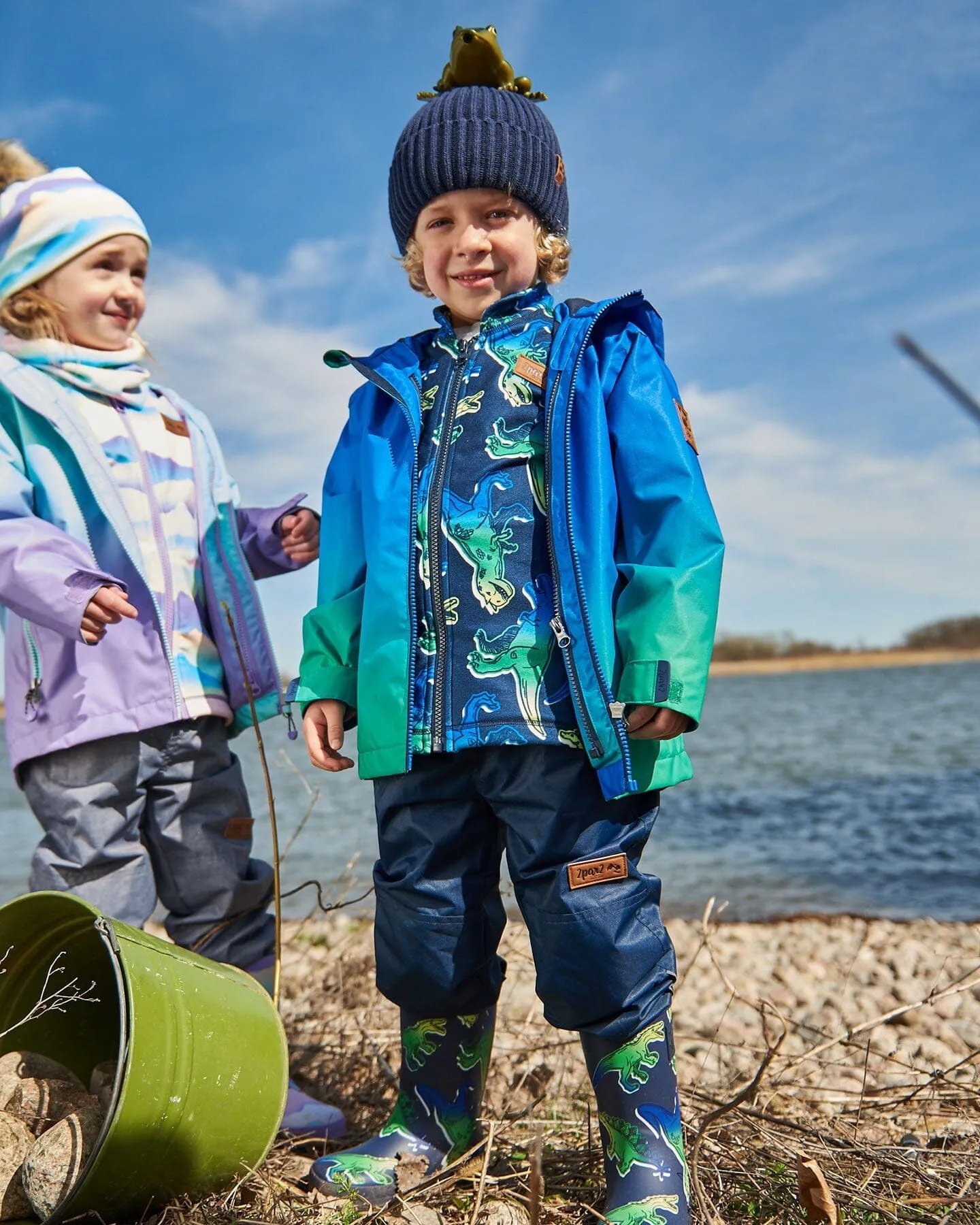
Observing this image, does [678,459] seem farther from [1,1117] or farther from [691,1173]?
[1,1117]

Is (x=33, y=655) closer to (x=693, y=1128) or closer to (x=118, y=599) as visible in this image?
(x=118, y=599)

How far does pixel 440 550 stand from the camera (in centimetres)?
209

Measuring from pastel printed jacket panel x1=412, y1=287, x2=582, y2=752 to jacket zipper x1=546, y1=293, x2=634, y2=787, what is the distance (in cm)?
4

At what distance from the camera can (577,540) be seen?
6.48 feet

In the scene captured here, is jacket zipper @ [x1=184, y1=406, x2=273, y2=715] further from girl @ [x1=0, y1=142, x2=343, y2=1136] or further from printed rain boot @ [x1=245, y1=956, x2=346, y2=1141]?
printed rain boot @ [x1=245, y1=956, x2=346, y2=1141]

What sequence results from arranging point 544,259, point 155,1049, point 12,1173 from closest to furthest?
point 155,1049 < point 12,1173 < point 544,259

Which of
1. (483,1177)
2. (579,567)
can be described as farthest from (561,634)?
(483,1177)

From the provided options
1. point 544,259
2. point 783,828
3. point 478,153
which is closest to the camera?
point 478,153

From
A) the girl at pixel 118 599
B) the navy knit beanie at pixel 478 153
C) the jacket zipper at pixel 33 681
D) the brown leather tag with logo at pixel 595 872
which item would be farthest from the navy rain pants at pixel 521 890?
the navy knit beanie at pixel 478 153

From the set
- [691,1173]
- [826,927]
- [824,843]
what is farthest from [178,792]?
[824,843]

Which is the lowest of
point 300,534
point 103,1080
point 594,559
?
point 103,1080

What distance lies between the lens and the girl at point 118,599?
95.7 inches

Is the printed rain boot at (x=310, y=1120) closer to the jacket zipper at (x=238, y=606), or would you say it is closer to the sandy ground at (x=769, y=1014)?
the sandy ground at (x=769, y=1014)

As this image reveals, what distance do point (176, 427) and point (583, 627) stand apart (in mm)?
1443
